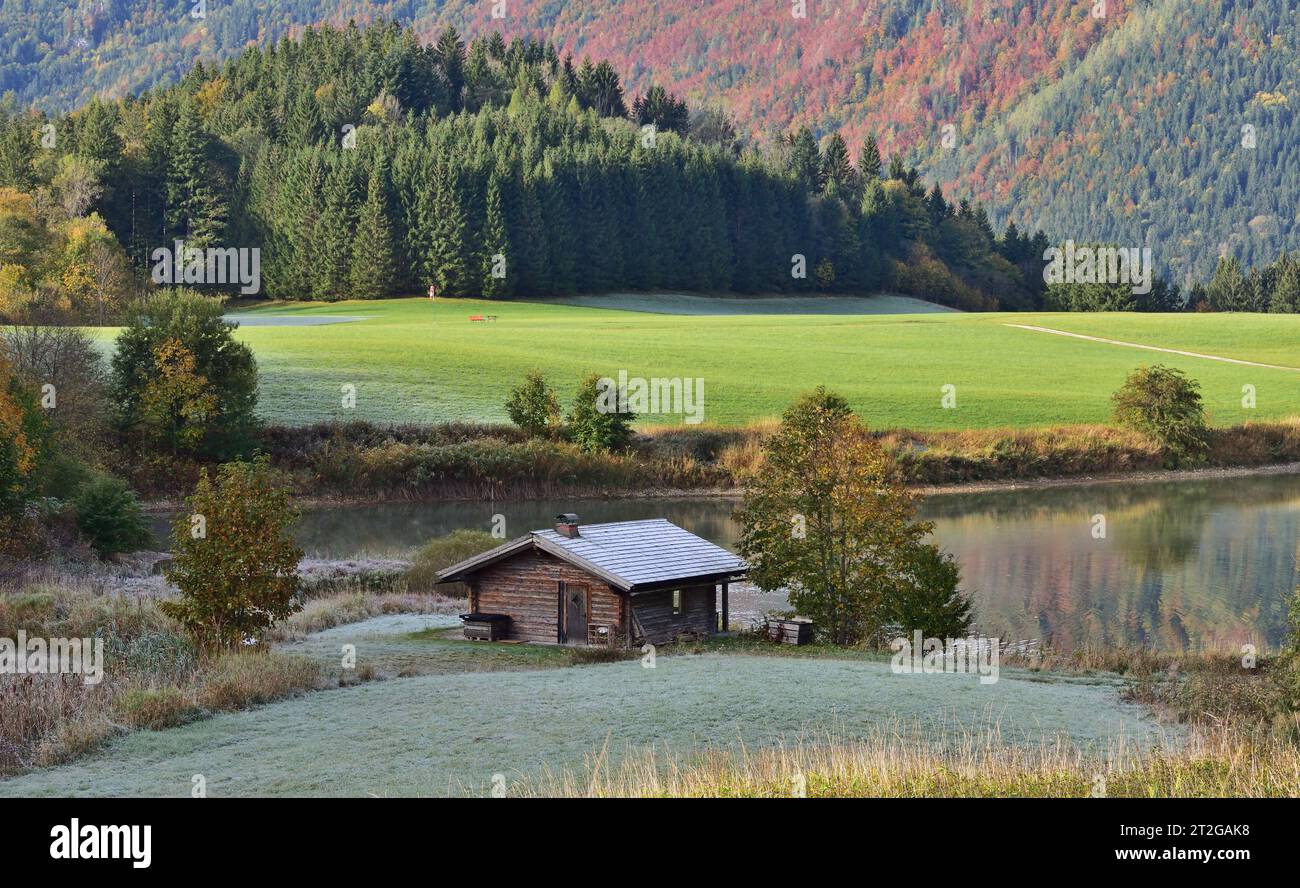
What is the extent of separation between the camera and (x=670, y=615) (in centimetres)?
3644

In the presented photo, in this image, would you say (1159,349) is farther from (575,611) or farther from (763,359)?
(575,611)

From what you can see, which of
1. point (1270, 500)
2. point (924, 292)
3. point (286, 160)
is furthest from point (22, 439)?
point (924, 292)

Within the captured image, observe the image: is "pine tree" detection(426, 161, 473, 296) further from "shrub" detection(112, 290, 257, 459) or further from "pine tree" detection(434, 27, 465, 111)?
"shrub" detection(112, 290, 257, 459)

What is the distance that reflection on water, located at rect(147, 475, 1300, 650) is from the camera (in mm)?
41125

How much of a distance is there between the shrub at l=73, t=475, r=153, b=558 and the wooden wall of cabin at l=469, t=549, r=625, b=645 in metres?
18.8

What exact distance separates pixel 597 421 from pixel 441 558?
23.9m

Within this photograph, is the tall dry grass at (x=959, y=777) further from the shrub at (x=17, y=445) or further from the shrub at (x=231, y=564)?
the shrub at (x=17, y=445)

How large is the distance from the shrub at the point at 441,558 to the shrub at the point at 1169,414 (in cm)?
4384

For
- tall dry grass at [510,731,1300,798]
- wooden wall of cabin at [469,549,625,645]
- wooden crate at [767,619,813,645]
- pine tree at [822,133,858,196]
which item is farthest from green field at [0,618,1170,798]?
pine tree at [822,133,858,196]

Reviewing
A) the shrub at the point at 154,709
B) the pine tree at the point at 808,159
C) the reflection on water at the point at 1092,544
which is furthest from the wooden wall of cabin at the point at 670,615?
the pine tree at the point at 808,159

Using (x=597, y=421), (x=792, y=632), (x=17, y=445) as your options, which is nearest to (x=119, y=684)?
(x=792, y=632)

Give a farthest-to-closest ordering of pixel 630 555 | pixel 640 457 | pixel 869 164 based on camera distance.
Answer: pixel 869 164 < pixel 640 457 < pixel 630 555

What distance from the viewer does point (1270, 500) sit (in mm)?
67688

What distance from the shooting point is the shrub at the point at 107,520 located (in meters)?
50.6
